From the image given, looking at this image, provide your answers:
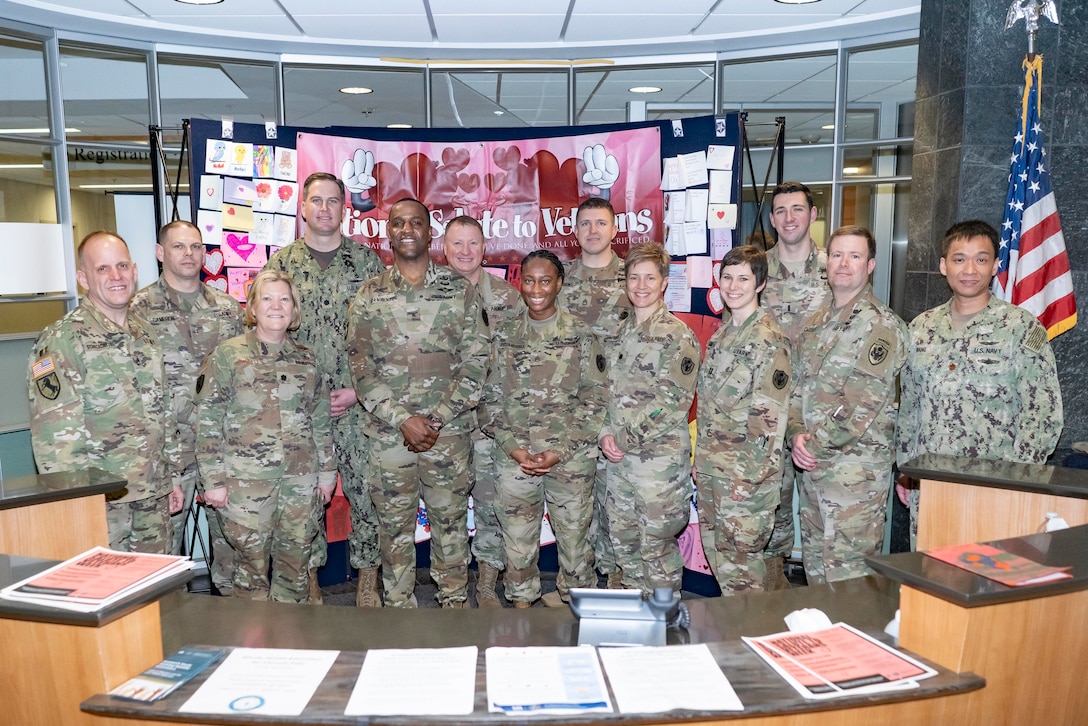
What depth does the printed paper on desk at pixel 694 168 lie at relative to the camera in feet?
13.5

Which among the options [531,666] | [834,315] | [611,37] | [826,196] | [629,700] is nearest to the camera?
[629,700]

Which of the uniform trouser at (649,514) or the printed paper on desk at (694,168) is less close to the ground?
the printed paper on desk at (694,168)

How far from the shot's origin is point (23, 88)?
179 inches

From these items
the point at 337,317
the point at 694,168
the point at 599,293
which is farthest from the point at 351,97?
the point at 599,293

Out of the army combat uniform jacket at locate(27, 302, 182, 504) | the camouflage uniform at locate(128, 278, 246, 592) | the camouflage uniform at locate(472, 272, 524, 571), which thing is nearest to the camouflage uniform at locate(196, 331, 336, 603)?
the army combat uniform jacket at locate(27, 302, 182, 504)

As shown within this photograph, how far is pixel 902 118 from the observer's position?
542 centimetres

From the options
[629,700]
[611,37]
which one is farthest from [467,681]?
[611,37]

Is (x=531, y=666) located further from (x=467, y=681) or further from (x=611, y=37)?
(x=611, y=37)

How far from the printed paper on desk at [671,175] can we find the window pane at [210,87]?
272cm

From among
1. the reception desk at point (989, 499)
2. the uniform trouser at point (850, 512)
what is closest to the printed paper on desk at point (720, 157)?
the uniform trouser at point (850, 512)

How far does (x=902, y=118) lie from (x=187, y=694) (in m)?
5.60

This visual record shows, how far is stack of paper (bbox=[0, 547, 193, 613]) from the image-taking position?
4.91 feet

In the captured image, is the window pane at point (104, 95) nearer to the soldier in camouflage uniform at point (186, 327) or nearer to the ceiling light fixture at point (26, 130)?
the ceiling light fixture at point (26, 130)

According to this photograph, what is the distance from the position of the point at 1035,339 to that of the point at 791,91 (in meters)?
3.56
